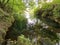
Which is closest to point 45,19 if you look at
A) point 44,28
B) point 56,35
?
point 44,28

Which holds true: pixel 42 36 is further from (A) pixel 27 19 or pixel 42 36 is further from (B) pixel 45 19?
(A) pixel 27 19

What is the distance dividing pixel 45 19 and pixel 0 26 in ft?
3.62

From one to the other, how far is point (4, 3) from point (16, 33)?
22.9 inches

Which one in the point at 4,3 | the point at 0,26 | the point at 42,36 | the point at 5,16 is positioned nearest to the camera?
the point at 0,26

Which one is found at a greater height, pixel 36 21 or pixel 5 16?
pixel 5 16

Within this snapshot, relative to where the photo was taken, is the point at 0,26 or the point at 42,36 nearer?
the point at 0,26

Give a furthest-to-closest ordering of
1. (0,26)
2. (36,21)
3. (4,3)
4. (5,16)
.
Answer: (36,21)
(4,3)
(5,16)
(0,26)

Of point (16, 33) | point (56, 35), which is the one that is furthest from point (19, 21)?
point (56, 35)

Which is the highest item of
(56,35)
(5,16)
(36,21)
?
(5,16)

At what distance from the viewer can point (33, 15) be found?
356 cm

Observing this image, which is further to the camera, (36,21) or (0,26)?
(36,21)

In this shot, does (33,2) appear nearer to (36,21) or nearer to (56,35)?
(36,21)

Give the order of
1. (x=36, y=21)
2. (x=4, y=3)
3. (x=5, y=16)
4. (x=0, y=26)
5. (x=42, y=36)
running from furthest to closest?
1. (x=36, y=21)
2. (x=42, y=36)
3. (x=4, y=3)
4. (x=5, y=16)
5. (x=0, y=26)

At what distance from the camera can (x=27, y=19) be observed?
356 centimetres
